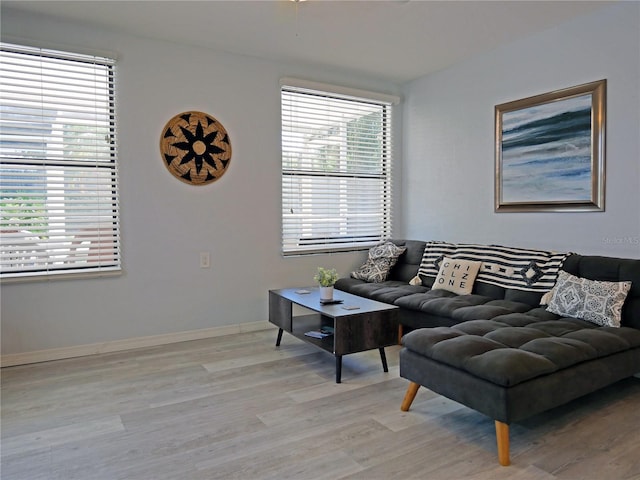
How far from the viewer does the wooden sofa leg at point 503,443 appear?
2.09m

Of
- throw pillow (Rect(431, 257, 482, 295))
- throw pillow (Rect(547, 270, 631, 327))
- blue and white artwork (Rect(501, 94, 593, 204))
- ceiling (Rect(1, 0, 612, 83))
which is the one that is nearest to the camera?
throw pillow (Rect(547, 270, 631, 327))

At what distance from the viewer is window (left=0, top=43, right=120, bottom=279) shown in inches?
133

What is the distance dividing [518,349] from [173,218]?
2907 millimetres

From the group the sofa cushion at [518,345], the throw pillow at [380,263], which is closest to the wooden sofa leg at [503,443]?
the sofa cushion at [518,345]

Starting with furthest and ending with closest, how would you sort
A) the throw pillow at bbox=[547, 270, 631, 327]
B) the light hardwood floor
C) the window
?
the window
the throw pillow at bbox=[547, 270, 631, 327]
the light hardwood floor

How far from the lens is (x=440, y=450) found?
2213 mm

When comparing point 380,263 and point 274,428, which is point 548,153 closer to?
point 380,263

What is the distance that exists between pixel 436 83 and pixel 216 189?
2.55 metres

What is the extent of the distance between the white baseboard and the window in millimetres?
599

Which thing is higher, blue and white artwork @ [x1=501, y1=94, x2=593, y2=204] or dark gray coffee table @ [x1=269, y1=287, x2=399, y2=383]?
blue and white artwork @ [x1=501, y1=94, x2=593, y2=204]

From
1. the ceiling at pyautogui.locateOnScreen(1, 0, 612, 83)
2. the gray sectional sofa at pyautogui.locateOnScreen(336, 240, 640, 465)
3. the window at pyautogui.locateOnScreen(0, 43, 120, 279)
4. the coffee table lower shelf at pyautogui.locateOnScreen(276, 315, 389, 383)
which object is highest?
the ceiling at pyautogui.locateOnScreen(1, 0, 612, 83)

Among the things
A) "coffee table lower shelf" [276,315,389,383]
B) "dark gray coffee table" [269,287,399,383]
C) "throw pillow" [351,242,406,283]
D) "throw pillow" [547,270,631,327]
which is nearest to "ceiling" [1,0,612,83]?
"throw pillow" [351,242,406,283]

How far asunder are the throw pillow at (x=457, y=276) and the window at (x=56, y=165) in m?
2.75

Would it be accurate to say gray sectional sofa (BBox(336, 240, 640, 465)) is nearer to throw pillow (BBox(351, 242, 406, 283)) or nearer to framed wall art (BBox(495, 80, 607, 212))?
framed wall art (BBox(495, 80, 607, 212))
